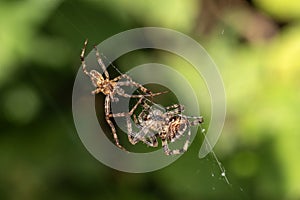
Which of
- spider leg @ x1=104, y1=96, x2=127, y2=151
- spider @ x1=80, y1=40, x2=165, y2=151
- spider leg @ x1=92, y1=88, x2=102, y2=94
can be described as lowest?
spider leg @ x1=104, y1=96, x2=127, y2=151

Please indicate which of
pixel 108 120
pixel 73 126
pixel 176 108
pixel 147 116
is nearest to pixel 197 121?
pixel 176 108

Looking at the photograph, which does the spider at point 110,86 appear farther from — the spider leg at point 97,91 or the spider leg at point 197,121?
the spider leg at point 197,121

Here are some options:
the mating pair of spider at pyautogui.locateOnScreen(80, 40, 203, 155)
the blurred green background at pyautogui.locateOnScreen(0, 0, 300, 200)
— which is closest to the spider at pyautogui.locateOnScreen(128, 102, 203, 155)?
the mating pair of spider at pyautogui.locateOnScreen(80, 40, 203, 155)

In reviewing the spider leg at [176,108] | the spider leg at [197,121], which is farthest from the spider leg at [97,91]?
the spider leg at [197,121]

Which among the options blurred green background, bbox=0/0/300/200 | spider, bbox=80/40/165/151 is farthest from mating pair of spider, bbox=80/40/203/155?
blurred green background, bbox=0/0/300/200

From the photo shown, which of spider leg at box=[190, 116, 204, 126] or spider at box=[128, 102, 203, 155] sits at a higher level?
spider leg at box=[190, 116, 204, 126]

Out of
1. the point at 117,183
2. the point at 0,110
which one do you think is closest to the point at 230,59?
the point at 117,183

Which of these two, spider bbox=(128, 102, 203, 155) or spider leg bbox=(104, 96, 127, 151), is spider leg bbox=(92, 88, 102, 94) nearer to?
spider leg bbox=(104, 96, 127, 151)

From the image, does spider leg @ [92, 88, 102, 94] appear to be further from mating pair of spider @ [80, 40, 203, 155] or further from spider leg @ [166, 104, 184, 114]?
spider leg @ [166, 104, 184, 114]
